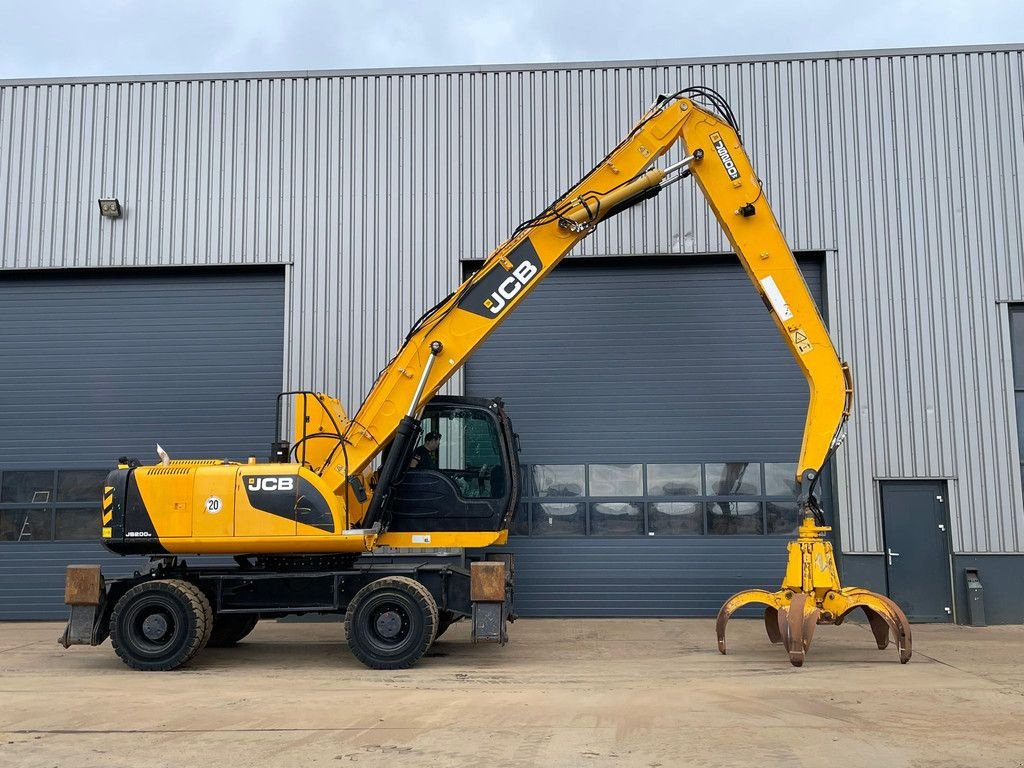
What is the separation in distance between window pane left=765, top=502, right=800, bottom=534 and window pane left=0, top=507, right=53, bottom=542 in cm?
1138

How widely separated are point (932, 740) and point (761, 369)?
27.9 ft

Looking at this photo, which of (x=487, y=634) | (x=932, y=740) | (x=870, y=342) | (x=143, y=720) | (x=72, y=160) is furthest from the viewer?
(x=72, y=160)

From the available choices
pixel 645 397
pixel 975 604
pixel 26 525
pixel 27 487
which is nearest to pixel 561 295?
pixel 645 397

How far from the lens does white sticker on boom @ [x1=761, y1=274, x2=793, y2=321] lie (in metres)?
A: 10.6

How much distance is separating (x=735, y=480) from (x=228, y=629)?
7738mm

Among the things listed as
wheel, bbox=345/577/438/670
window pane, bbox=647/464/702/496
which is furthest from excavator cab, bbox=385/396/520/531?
window pane, bbox=647/464/702/496

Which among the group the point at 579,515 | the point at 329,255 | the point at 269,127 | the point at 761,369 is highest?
the point at 269,127

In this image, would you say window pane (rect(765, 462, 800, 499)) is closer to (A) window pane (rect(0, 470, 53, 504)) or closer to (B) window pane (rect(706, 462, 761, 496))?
(B) window pane (rect(706, 462, 761, 496))

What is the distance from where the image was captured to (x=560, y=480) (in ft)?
47.0

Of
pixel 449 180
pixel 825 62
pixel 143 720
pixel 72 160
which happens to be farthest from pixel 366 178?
pixel 143 720

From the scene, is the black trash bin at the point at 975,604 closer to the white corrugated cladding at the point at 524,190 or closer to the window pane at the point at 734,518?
the white corrugated cladding at the point at 524,190

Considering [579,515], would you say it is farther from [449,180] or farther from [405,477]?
[449,180]

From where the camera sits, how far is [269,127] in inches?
593

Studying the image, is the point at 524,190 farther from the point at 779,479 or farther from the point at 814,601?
the point at 814,601
